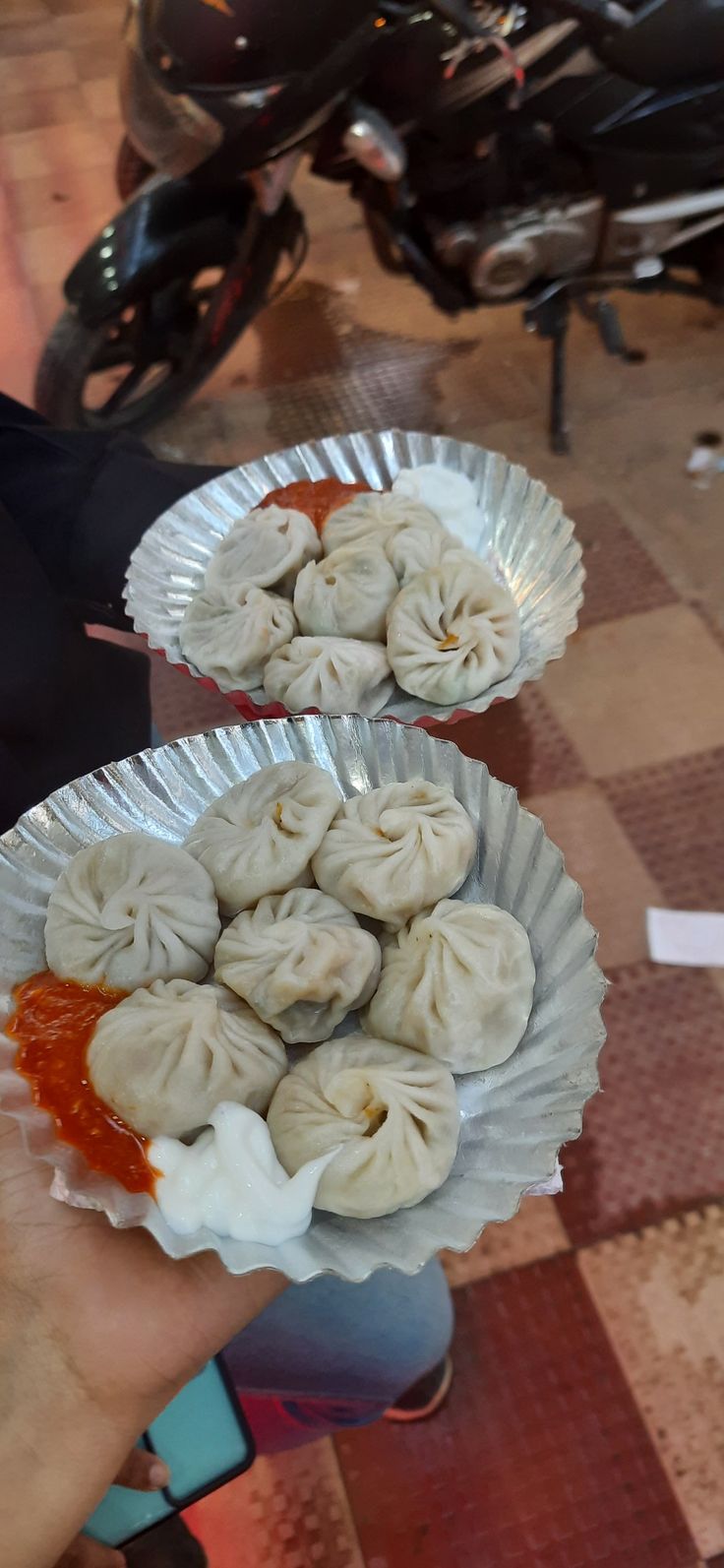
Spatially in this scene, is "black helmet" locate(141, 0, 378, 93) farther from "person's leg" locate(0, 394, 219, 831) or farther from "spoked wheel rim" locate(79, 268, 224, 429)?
"person's leg" locate(0, 394, 219, 831)

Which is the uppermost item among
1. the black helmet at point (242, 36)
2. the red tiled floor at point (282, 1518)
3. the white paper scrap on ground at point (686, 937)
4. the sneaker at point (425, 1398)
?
the black helmet at point (242, 36)

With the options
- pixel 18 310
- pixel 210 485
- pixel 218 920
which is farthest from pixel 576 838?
pixel 18 310

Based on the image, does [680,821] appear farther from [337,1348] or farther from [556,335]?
[556,335]

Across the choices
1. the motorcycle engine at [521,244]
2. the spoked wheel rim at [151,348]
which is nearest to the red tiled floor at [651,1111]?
the motorcycle engine at [521,244]

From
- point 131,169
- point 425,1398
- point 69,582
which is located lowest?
point 425,1398

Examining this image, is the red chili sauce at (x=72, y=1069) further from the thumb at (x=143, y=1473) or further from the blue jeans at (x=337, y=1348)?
the blue jeans at (x=337, y=1348)

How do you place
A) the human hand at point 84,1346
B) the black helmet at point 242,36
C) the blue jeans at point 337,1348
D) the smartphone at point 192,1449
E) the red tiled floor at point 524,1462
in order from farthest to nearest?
1. the black helmet at point 242,36
2. the red tiled floor at point 524,1462
3. the blue jeans at point 337,1348
4. the smartphone at point 192,1449
5. the human hand at point 84,1346

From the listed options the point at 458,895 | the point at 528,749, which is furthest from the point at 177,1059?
the point at 528,749

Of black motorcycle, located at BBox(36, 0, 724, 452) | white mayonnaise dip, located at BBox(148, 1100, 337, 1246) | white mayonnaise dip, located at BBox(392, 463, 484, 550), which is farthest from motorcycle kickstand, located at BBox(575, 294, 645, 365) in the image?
white mayonnaise dip, located at BBox(148, 1100, 337, 1246)
